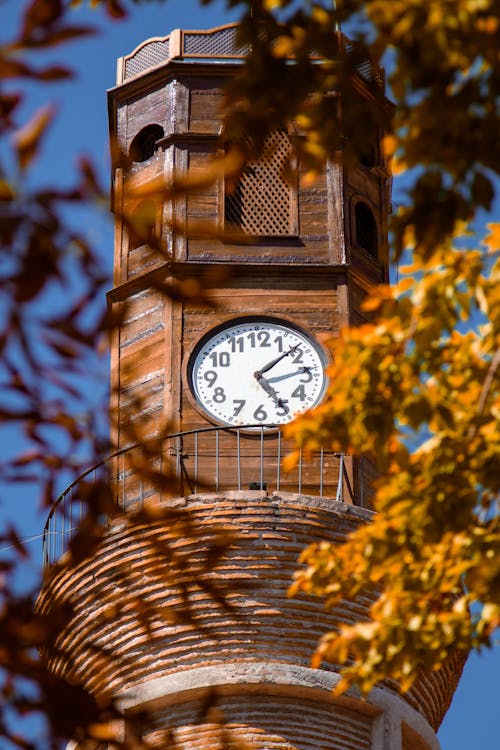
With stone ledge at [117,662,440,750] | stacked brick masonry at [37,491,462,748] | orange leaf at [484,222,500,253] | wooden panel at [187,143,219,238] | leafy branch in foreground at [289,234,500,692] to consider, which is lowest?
leafy branch in foreground at [289,234,500,692]

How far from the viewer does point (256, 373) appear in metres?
17.7

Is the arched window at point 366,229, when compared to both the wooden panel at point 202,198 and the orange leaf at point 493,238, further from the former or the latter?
the orange leaf at point 493,238

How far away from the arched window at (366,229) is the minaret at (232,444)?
0.02m

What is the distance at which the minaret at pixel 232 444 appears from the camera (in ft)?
52.3

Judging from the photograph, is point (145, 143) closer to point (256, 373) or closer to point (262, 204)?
point (262, 204)

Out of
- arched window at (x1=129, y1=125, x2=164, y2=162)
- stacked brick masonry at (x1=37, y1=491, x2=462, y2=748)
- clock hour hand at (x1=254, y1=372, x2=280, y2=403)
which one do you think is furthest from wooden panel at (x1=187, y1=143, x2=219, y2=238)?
stacked brick masonry at (x1=37, y1=491, x2=462, y2=748)

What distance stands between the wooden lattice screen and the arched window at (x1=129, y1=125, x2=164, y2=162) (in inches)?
35.5

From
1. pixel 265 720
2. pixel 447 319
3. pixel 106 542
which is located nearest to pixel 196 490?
pixel 106 542

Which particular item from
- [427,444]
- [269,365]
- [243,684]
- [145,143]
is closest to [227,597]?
[243,684]

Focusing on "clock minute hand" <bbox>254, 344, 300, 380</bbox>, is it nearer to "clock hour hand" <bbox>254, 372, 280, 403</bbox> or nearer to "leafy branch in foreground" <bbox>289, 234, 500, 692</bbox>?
"clock hour hand" <bbox>254, 372, 280, 403</bbox>

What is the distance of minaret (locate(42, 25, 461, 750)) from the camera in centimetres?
1594

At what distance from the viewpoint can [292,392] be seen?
17.7m

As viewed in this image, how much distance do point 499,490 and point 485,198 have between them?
56.7 inches

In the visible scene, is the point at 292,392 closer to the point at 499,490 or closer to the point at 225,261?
the point at 225,261
